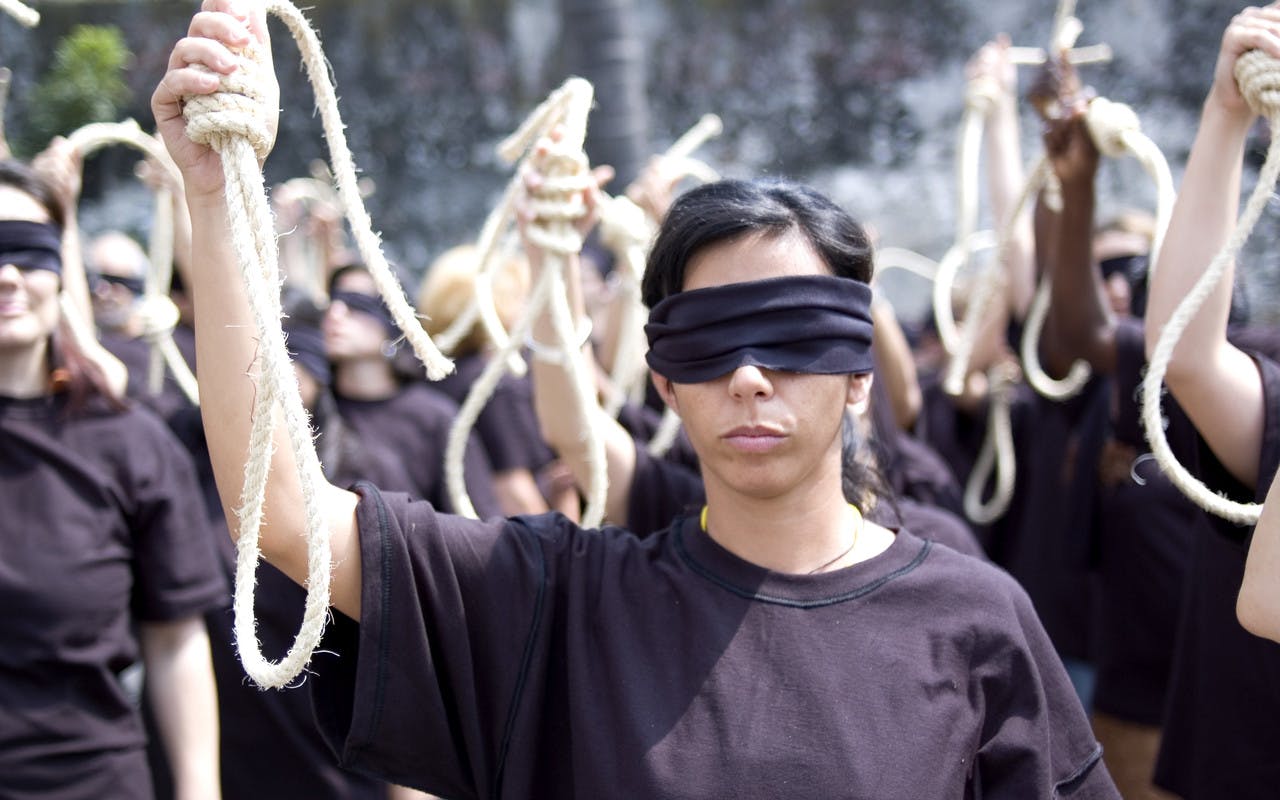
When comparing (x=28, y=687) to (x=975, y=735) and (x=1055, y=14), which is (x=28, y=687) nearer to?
(x=975, y=735)

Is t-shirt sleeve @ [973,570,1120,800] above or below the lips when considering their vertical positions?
below

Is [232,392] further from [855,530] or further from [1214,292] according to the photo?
[1214,292]

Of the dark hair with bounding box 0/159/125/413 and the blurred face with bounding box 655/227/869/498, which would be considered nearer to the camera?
the blurred face with bounding box 655/227/869/498

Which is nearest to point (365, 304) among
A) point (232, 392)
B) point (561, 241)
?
point (561, 241)

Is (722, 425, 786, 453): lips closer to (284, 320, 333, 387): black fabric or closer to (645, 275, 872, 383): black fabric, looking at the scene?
(645, 275, 872, 383): black fabric

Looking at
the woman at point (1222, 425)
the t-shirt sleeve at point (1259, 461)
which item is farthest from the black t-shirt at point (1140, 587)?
the t-shirt sleeve at point (1259, 461)

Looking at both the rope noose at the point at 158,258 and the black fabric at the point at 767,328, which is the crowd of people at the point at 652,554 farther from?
the rope noose at the point at 158,258

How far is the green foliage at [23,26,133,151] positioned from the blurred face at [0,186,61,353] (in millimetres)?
5997

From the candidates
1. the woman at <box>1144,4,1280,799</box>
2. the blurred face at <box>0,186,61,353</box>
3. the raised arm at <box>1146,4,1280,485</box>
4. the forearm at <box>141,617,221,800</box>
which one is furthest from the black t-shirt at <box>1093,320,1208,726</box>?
the blurred face at <box>0,186,61,353</box>

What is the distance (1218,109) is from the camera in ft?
6.86

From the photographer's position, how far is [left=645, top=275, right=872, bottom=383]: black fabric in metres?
1.84

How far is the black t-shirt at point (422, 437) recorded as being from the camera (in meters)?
3.83

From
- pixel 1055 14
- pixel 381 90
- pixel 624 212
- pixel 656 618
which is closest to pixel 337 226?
pixel 624 212

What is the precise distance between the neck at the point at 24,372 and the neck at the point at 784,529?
1.56 meters
